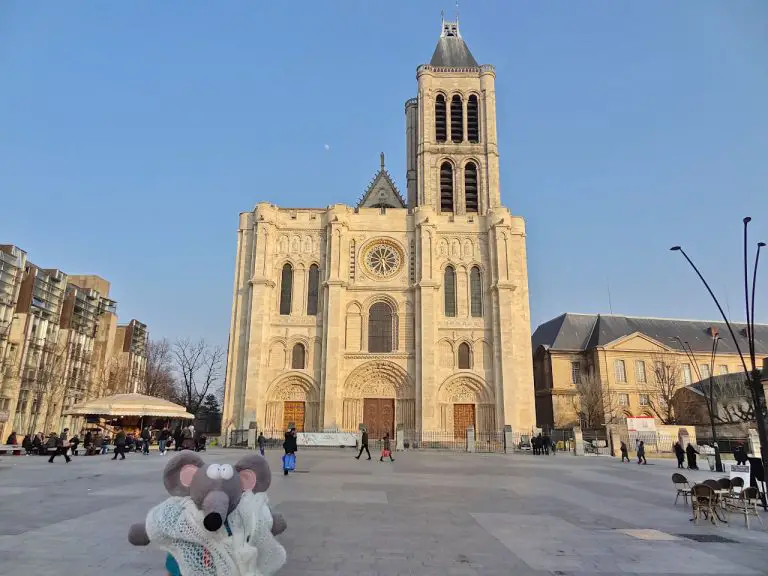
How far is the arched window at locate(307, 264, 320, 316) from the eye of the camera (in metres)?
37.8

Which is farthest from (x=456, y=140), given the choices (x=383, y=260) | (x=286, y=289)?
(x=286, y=289)

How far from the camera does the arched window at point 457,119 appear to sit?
145ft

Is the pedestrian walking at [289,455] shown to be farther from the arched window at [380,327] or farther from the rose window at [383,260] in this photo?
the rose window at [383,260]

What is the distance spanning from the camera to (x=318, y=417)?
115 ft

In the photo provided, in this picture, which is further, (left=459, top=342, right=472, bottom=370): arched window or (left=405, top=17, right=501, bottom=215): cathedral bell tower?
(left=405, top=17, right=501, bottom=215): cathedral bell tower

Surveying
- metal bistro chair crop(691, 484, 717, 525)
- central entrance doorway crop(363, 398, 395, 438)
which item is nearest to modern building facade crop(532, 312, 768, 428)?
central entrance doorway crop(363, 398, 395, 438)

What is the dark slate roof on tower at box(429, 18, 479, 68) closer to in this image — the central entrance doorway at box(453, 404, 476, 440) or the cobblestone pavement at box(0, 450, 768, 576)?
the central entrance doorway at box(453, 404, 476, 440)

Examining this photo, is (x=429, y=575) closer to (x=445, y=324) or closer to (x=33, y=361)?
(x=445, y=324)

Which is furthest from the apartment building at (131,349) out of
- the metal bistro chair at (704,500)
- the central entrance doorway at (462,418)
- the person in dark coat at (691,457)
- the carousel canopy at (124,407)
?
the metal bistro chair at (704,500)

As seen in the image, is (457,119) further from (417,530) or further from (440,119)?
(417,530)

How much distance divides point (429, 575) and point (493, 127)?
4222 centimetres

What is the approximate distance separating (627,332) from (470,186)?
21837mm

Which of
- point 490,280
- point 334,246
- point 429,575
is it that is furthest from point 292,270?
point 429,575

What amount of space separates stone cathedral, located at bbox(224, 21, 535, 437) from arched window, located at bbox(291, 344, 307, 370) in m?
0.07
